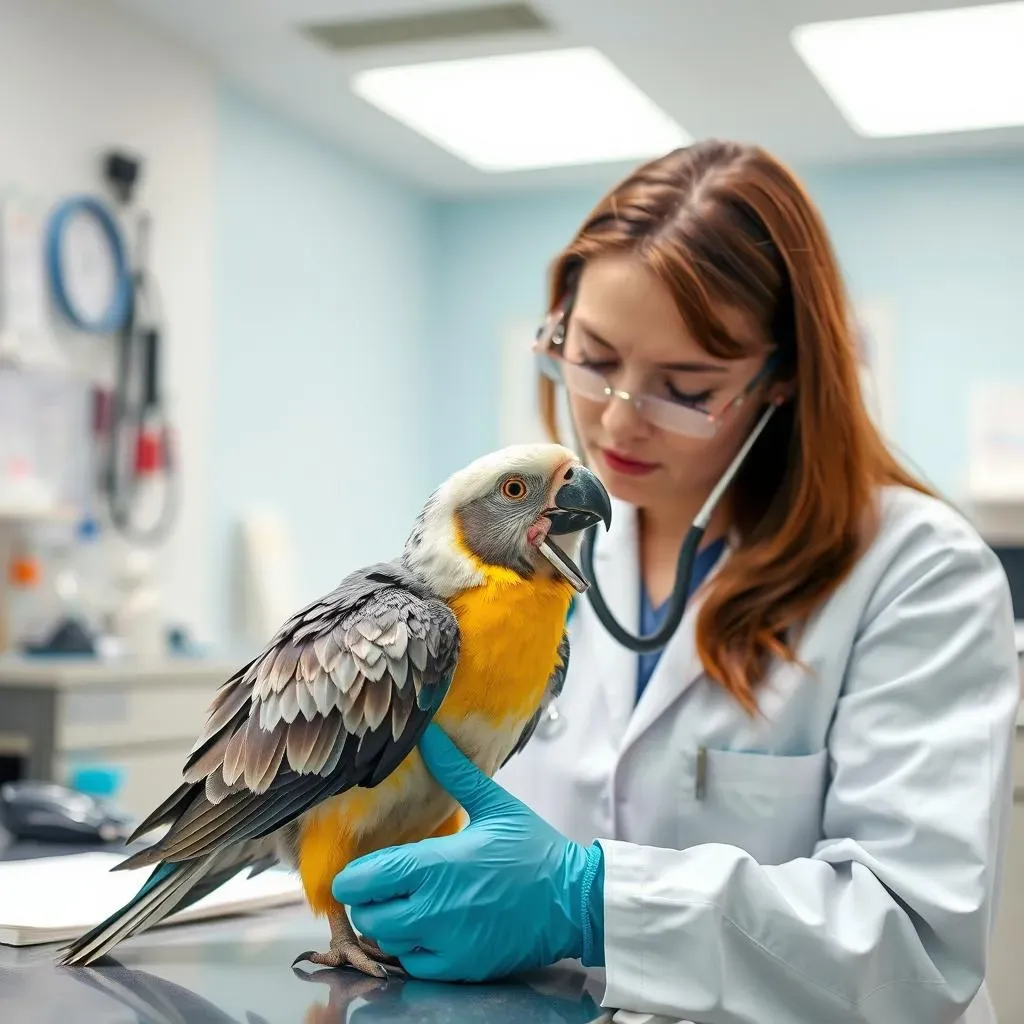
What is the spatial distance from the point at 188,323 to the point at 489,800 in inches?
131

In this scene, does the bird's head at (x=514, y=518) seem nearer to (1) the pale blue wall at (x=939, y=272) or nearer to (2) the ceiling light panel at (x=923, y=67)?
(2) the ceiling light panel at (x=923, y=67)

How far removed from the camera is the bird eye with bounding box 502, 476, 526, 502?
0.91m

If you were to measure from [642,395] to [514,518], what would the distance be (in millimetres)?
397

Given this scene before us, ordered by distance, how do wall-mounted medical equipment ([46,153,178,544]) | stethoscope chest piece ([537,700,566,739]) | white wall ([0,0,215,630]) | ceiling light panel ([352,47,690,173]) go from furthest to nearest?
1. ceiling light panel ([352,47,690,173])
2. wall-mounted medical equipment ([46,153,178,544])
3. white wall ([0,0,215,630])
4. stethoscope chest piece ([537,700,566,739])

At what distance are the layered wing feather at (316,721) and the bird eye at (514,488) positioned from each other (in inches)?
3.6

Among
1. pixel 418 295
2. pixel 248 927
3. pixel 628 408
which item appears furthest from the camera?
pixel 418 295

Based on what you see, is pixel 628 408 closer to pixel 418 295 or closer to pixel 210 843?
pixel 210 843

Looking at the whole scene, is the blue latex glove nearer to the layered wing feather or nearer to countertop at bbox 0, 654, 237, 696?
the layered wing feather

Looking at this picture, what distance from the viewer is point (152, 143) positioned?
3840 mm

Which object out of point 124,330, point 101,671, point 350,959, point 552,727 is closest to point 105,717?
point 101,671

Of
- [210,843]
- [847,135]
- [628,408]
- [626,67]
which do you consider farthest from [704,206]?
[847,135]

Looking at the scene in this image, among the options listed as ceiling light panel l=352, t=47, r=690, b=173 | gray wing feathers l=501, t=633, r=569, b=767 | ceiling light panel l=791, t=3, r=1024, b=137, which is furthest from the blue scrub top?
ceiling light panel l=352, t=47, r=690, b=173

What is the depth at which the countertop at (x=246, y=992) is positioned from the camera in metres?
0.78

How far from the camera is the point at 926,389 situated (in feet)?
15.7
